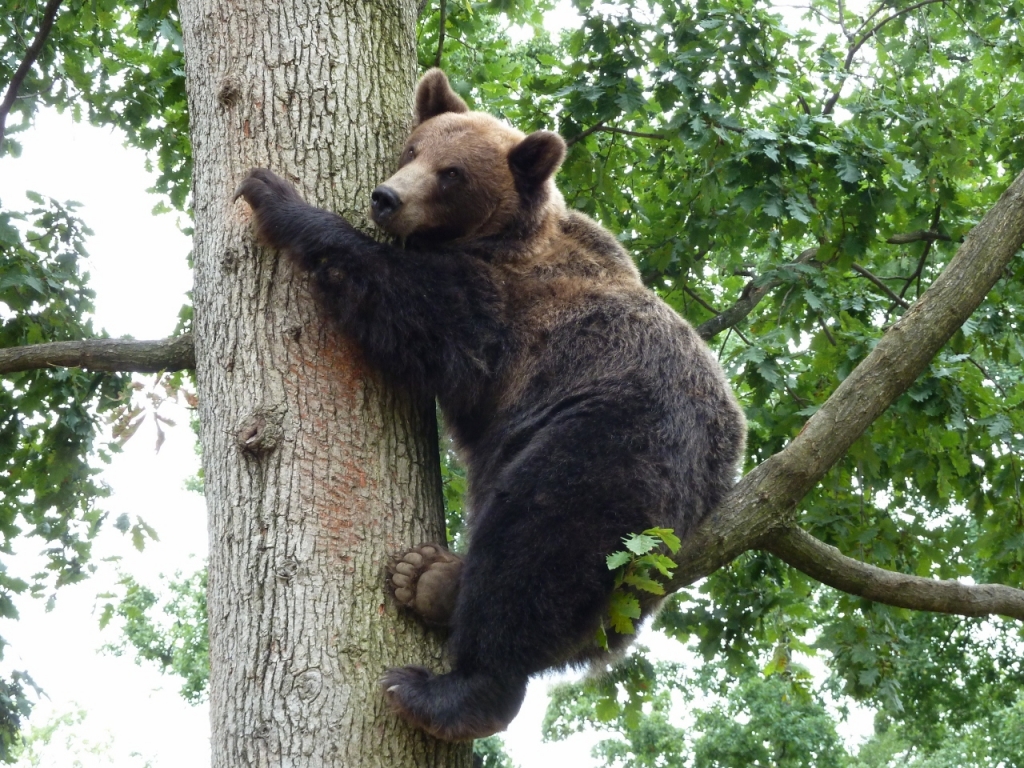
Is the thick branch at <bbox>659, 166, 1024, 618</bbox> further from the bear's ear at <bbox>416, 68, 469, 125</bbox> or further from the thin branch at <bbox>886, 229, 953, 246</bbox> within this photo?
the thin branch at <bbox>886, 229, 953, 246</bbox>

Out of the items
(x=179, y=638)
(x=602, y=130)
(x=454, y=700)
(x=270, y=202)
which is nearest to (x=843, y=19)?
(x=602, y=130)

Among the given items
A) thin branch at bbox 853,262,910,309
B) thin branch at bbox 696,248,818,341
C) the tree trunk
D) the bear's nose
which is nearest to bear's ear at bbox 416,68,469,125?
the tree trunk

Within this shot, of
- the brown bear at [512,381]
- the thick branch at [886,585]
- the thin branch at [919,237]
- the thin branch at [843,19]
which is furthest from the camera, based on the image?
the thin branch at [843,19]

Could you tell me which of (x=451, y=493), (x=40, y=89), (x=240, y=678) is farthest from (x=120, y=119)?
(x=240, y=678)

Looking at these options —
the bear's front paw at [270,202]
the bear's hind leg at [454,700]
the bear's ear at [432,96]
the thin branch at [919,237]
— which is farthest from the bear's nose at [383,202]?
the thin branch at [919,237]

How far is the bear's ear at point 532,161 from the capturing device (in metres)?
5.90

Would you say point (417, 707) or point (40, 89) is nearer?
point (417, 707)

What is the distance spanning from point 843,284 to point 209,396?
5.96 m

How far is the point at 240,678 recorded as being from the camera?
366 cm

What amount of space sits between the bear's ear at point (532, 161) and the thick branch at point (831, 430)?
2.21m

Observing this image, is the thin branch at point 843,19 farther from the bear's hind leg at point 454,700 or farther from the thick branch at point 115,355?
the bear's hind leg at point 454,700

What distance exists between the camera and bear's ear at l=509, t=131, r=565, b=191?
5898mm

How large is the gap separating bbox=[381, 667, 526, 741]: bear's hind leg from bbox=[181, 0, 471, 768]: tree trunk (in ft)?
0.27

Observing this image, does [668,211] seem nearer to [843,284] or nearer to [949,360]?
[843,284]
